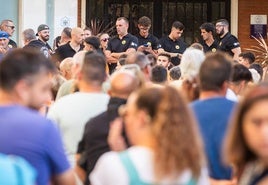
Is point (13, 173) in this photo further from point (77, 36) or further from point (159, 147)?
point (77, 36)

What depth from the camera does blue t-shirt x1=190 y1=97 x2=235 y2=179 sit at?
4953 mm

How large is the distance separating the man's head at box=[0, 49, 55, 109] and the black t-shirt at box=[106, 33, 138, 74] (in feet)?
30.0

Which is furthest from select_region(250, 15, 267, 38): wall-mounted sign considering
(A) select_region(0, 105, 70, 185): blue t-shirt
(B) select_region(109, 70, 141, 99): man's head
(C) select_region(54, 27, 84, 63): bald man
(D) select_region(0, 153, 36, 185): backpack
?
(D) select_region(0, 153, 36, 185): backpack

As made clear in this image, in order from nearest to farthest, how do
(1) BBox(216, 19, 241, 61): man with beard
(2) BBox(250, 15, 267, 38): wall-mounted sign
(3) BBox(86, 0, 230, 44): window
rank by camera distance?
(1) BBox(216, 19, 241, 61): man with beard
(2) BBox(250, 15, 267, 38): wall-mounted sign
(3) BBox(86, 0, 230, 44): window

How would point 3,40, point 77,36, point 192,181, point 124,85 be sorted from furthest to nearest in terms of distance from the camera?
point 3,40
point 77,36
point 124,85
point 192,181

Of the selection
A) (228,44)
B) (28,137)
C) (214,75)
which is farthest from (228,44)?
(28,137)

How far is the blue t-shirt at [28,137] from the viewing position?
391cm

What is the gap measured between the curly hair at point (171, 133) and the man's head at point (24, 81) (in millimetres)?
624

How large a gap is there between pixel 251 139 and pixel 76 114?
2.64 m

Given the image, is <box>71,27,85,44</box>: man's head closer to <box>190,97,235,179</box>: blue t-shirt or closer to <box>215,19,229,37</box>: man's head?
<box>215,19,229,37</box>: man's head

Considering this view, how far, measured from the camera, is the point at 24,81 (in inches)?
158

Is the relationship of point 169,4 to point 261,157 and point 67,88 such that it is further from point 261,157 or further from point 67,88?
point 261,157

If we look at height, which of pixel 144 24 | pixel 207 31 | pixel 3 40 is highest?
pixel 144 24

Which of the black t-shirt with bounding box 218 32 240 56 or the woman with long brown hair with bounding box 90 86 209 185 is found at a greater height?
the black t-shirt with bounding box 218 32 240 56
